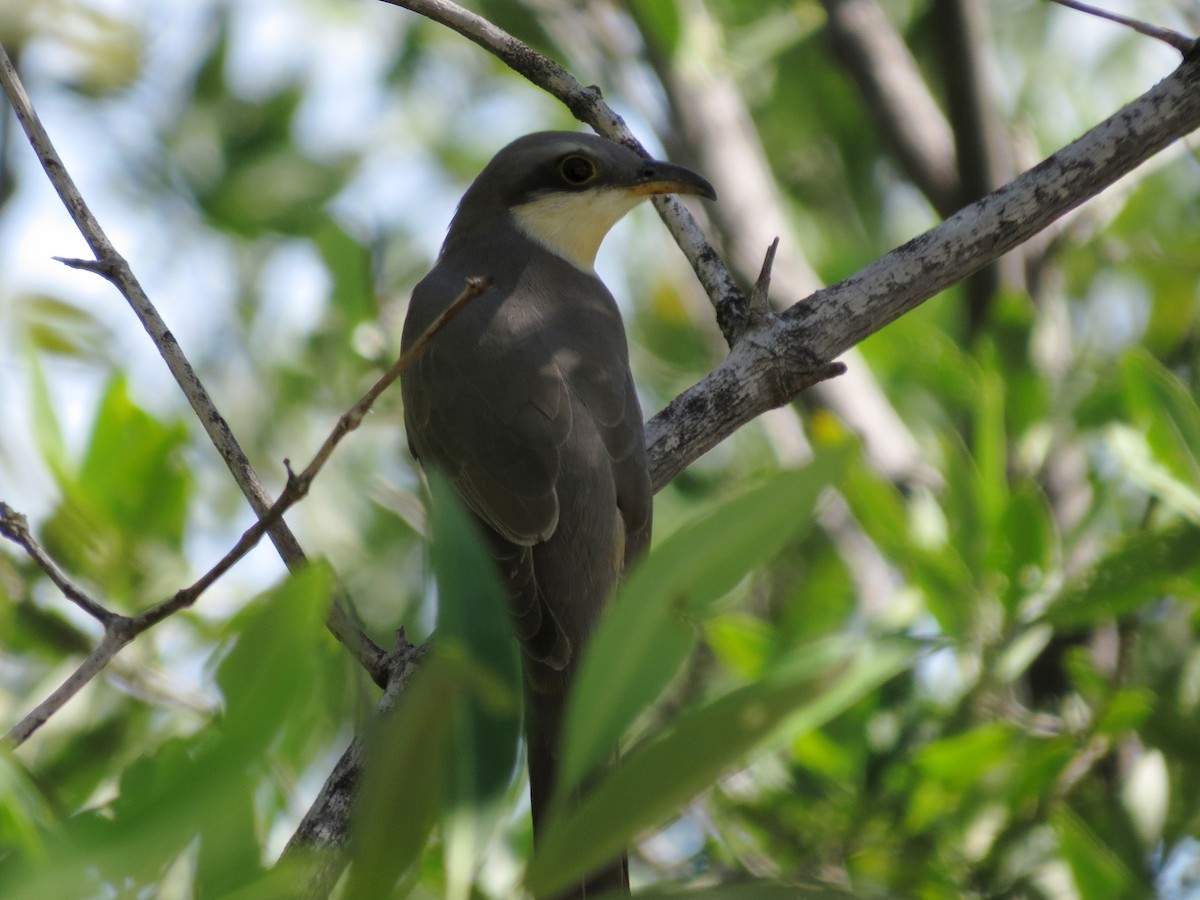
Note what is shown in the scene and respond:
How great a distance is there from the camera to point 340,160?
20.1 ft

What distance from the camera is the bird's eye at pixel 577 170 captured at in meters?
4.95

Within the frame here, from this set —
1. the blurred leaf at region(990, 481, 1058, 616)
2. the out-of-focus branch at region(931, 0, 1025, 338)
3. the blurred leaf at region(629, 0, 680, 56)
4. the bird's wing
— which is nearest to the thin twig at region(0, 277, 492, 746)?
the bird's wing

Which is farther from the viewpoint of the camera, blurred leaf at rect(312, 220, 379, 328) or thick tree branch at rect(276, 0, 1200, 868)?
blurred leaf at rect(312, 220, 379, 328)

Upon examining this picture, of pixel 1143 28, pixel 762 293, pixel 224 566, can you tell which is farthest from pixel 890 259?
pixel 224 566

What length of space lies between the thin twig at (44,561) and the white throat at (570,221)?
2719 millimetres

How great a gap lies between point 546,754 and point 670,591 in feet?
5.65

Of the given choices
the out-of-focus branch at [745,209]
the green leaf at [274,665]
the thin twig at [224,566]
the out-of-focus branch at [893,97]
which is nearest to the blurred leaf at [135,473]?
the thin twig at [224,566]

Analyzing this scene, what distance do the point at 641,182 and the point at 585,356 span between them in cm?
86

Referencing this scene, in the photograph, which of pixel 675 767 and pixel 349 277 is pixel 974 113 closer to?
pixel 349 277

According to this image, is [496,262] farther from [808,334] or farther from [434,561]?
[434,561]

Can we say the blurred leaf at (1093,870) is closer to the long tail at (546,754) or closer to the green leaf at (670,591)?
the long tail at (546,754)

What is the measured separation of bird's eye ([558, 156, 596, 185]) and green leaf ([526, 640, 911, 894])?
3880 mm

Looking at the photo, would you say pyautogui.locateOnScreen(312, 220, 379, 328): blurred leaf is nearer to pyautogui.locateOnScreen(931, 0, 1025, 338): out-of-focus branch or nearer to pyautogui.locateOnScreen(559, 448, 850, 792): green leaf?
pyautogui.locateOnScreen(931, 0, 1025, 338): out-of-focus branch

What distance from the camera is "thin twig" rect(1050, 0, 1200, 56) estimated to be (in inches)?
123
